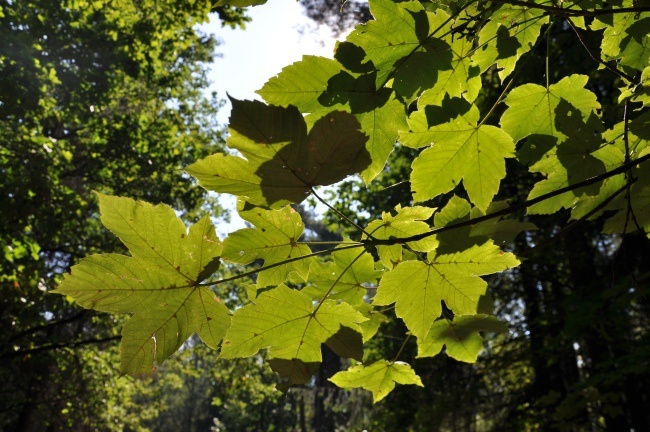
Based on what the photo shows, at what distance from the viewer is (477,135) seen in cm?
102

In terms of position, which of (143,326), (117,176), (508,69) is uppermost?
(117,176)

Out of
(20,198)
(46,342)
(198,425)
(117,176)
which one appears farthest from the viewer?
(198,425)

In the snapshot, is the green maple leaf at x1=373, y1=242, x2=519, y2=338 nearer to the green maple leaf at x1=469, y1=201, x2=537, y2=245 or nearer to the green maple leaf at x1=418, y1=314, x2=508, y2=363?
the green maple leaf at x1=469, y1=201, x2=537, y2=245

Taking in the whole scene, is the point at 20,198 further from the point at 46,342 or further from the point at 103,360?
the point at 103,360

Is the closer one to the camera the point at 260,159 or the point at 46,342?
the point at 260,159

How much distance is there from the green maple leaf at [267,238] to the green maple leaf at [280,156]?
0.50 ft

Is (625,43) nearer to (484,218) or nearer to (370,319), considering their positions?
(484,218)

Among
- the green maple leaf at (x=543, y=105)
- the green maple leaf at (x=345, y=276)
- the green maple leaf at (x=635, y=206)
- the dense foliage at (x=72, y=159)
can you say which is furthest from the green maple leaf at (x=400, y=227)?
the dense foliage at (x=72, y=159)

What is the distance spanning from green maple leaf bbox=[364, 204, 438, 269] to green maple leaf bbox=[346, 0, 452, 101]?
0.80 ft

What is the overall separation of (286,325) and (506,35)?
848 mm

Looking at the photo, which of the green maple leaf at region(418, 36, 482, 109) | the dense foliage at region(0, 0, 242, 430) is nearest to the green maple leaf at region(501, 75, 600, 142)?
the green maple leaf at region(418, 36, 482, 109)

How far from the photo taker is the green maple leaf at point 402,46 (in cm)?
92

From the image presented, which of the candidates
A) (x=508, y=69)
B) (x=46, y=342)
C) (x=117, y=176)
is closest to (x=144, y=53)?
(x=117, y=176)

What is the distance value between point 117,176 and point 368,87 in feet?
33.1
